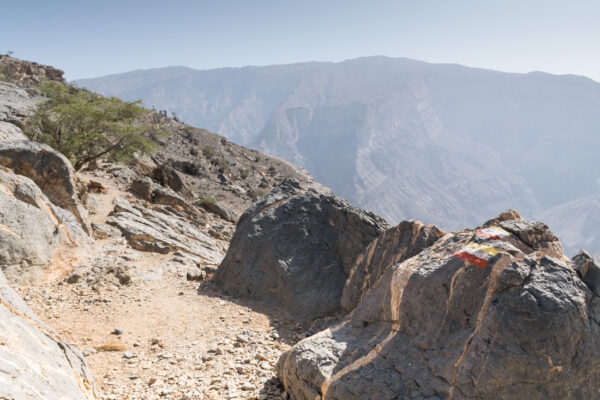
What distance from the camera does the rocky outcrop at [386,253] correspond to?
6.91 m

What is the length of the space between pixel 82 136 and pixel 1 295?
1489 cm

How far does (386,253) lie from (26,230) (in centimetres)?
825

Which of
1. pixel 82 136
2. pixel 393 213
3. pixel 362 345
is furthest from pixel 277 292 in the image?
pixel 393 213

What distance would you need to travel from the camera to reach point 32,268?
833 cm

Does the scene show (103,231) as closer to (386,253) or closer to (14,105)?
(386,253)

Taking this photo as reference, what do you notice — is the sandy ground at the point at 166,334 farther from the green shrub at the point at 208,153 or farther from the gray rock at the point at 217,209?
the green shrub at the point at 208,153

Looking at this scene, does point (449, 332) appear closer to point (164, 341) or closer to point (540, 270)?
point (540, 270)

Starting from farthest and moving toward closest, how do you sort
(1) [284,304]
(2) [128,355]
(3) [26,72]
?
(3) [26,72] → (1) [284,304] → (2) [128,355]

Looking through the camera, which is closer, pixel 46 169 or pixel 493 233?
pixel 493 233

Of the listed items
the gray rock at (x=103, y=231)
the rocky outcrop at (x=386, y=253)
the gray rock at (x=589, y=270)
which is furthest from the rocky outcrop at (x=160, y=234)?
the gray rock at (x=589, y=270)

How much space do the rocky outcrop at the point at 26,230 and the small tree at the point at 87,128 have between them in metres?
8.38

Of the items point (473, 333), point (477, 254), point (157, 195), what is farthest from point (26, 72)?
point (473, 333)

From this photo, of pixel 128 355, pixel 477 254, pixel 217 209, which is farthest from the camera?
pixel 217 209

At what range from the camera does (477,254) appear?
4.68 meters
